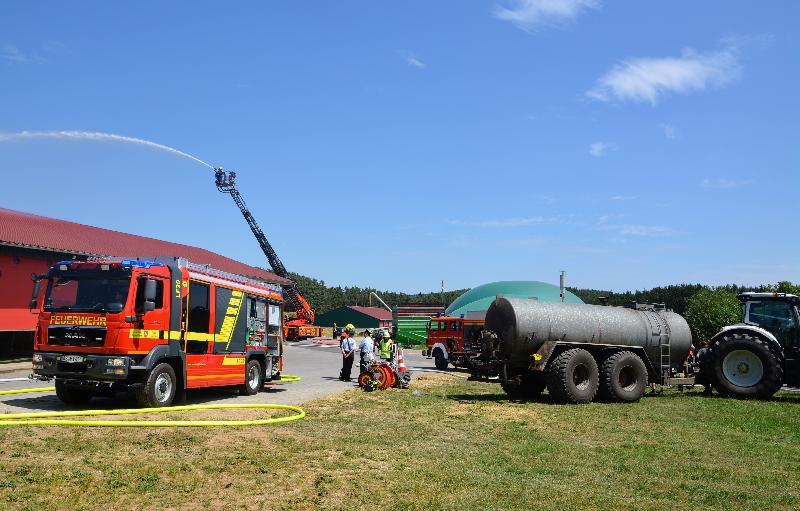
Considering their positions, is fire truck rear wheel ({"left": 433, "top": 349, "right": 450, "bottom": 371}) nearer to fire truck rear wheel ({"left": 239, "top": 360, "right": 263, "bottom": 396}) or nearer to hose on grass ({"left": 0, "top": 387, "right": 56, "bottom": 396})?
fire truck rear wheel ({"left": 239, "top": 360, "right": 263, "bottom": 396})

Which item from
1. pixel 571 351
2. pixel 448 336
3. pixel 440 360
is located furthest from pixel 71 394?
pixel 448 336

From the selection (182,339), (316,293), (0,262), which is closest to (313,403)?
(182,339)

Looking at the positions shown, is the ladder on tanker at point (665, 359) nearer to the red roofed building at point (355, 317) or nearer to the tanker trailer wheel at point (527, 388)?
the tanker trailer wheel at point (527, 388)

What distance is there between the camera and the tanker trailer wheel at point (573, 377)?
55.1 feet

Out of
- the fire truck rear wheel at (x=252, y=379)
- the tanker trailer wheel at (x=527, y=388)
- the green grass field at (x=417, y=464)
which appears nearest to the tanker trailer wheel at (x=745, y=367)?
the green grass field at (x=417, y=464)

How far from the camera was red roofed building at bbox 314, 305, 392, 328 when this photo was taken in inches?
3327

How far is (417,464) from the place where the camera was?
920cm

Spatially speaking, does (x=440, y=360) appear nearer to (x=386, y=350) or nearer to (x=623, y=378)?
(x=386, y=350)

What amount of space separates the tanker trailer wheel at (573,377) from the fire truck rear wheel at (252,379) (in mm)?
7448

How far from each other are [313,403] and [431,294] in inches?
3965

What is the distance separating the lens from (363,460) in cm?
938

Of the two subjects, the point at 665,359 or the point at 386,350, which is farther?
the point at 386,350

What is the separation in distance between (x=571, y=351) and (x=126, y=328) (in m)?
9.99

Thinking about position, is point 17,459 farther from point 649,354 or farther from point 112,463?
point 649,354
